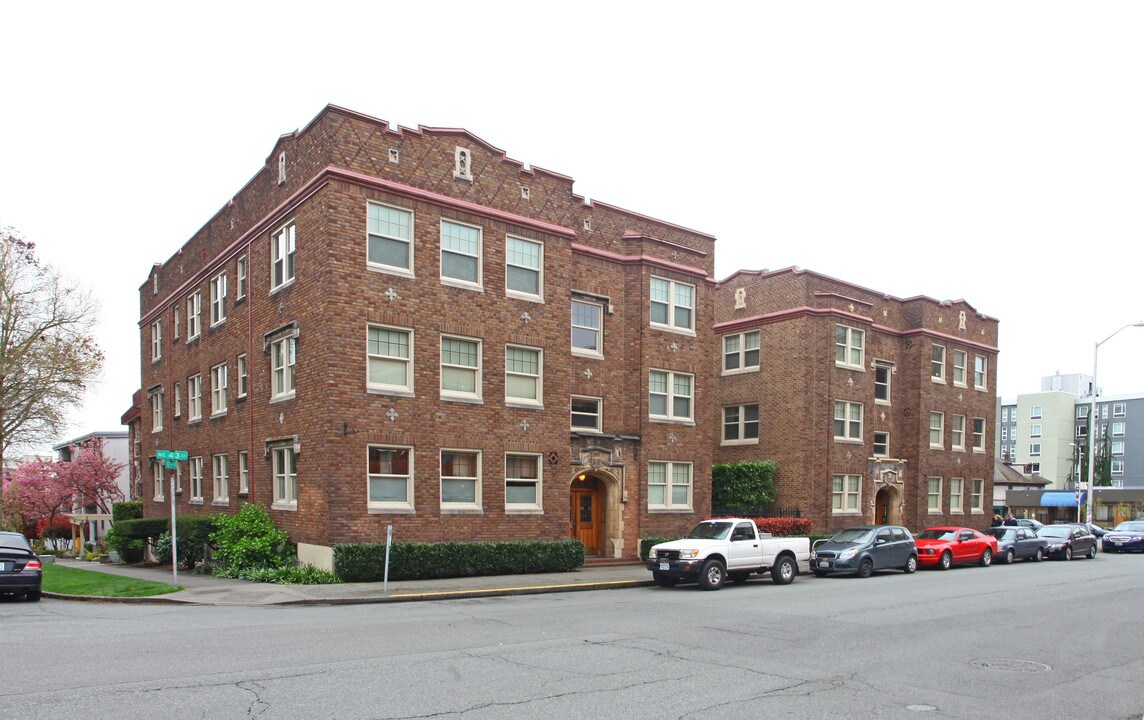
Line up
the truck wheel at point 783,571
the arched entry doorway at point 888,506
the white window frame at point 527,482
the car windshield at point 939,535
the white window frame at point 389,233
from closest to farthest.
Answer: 1. the white window frame at point 389,233
2. the truck wheel at point 783,571
3. the white window frame at point 527,482
4. the car windshield at point 939,535
5. the arched entry doorway at point 888,506

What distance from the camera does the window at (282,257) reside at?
22.2 m

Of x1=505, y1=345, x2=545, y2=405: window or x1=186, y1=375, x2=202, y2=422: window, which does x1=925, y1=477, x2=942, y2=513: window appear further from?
x1=186, y1=375, x2=202, y2=422: window

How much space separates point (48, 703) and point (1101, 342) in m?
41.8

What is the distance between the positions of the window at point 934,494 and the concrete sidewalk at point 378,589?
66.2 ft

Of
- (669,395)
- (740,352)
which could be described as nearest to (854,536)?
(669,395)

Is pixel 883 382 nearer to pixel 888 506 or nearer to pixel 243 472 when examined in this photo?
pixel 888 506

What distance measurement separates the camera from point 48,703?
7957 millimetres

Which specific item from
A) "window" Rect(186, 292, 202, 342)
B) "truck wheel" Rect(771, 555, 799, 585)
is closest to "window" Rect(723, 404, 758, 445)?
"truck wheel" Rect(771, 555, 799, 585)

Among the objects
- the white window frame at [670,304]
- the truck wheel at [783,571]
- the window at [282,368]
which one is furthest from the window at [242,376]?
the truck wheel at [783,571]

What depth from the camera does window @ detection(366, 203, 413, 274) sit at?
20922 mm

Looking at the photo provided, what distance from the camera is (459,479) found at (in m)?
22.1

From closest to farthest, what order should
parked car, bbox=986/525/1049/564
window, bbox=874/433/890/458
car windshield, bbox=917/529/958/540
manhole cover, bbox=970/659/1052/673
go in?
manhole cover, bbox=970/659/1052/673 → car windshield, bbox=917/529/958/540 → parked car, bbox=986/525/1049/564 → window, bbox=874/433/890/458

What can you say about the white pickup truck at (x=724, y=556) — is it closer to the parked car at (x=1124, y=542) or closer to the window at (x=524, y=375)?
the window at (x=524, y=375)

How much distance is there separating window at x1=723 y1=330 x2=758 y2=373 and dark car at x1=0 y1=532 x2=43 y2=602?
81.6ft
